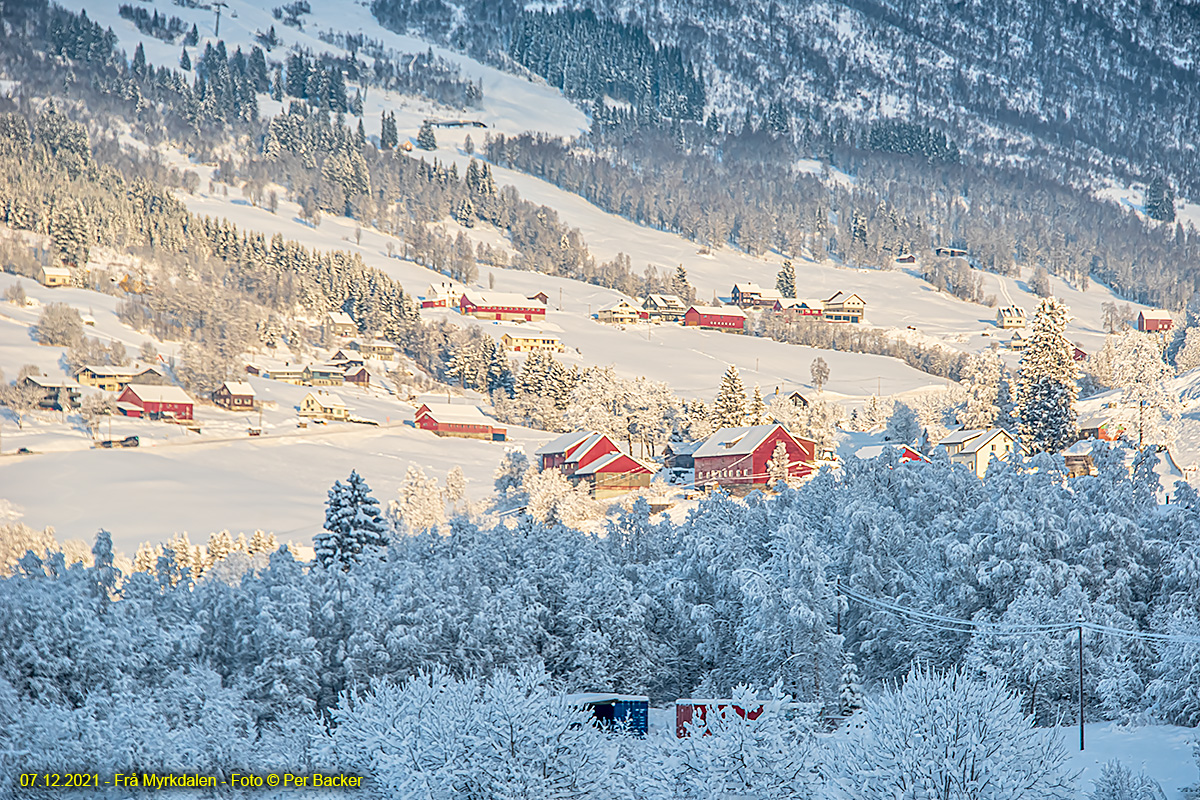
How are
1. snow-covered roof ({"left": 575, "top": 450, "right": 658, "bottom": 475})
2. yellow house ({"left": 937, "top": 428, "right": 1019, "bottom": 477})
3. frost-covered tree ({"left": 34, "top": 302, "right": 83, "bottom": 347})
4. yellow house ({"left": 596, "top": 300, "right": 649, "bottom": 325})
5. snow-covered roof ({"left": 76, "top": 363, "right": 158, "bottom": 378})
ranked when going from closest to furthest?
1. yellow house ({"left": 937, "top": 428, "right": 1019, "bottom": 477})
2. snow-covered roof ({"left": 575, "top": 450, "right": 658, "bottom": 475})
3. snow-covered roof ({"left": 76, "top": 363, "right": 158, "bottom": 378})
4. frost-covered tree ({"left": 34, "top": 302, "right": 83, "bottom": 347})
5. yellow house ({"left": 596, "top": 300, "right": 649, "bottom": 325})

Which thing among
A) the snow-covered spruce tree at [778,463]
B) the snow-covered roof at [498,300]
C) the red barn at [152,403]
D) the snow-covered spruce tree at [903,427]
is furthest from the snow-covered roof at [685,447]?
the snow-covered roof at [498,300]

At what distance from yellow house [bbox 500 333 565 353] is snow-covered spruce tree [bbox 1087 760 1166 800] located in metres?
108

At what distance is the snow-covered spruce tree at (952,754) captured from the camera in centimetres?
2230

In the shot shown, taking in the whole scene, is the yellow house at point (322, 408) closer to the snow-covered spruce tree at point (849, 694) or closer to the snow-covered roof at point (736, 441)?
the snow-covered roof at point (736, 441)

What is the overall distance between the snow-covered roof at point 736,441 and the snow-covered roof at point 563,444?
27.3ft

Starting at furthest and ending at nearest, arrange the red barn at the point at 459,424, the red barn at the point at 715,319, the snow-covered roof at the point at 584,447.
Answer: the red barn at the point at 715,319 → the red barn at the point at 459,424 → the snow-covered roof at the point at 584,447

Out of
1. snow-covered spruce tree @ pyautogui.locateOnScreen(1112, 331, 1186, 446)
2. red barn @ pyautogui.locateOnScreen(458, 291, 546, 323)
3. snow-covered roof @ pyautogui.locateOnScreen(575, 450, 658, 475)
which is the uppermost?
snow-covered spruce tree @ pyautogui.locateOnScreen(1112, 331, 1186, 446)

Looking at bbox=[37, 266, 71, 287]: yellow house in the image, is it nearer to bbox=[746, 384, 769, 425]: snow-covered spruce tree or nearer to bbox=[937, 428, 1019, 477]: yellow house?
bbox=[746, 384, 769, 425]: snow-covered spruce tree

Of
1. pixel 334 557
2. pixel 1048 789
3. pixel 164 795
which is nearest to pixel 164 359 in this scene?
pixel 334 557

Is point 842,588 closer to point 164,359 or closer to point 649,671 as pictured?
point 649,671

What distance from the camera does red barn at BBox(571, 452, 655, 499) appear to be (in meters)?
77.8

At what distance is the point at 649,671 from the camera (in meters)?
42.0

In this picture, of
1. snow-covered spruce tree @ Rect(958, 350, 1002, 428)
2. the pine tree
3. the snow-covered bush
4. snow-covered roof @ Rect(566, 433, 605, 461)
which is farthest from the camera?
the pine tree

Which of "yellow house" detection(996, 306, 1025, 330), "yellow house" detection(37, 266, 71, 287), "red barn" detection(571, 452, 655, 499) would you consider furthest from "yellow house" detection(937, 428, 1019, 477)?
"yellow house" detection(37, 266, 71, 287)
